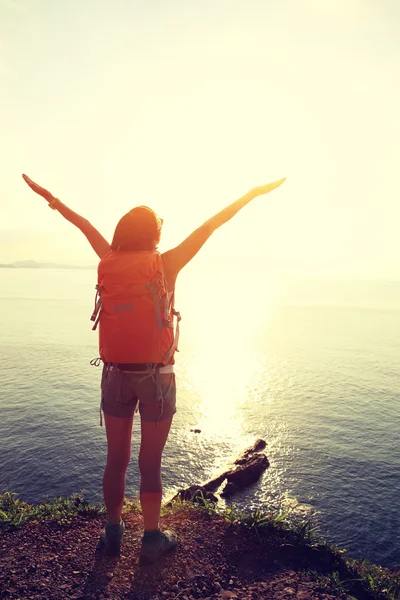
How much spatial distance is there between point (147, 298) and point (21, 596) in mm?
4441

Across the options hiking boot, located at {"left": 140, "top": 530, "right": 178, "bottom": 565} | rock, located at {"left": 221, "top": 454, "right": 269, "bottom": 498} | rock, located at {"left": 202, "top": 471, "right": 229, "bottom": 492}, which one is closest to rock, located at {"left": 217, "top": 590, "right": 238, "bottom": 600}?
hiking boot, located at {"left": 140, "top": 530, "right": 178, "bottom": 565}

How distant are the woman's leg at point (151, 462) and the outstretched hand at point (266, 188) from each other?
3.30 m

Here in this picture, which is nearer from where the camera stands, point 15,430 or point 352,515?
point 352,515

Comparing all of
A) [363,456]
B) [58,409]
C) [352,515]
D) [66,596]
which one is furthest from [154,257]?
[58,409]

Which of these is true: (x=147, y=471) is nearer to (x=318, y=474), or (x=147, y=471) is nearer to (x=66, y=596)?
(x=66, y=596)

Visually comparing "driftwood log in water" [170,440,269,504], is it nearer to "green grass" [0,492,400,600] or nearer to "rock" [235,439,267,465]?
"rock" [235,439,267,465]

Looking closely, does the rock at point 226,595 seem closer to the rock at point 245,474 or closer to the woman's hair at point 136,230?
the woman's hair at point 136,230

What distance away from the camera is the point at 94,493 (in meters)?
28.5

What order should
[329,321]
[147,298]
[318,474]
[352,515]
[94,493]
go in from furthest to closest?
[329,321], [318,474], [94,493], [352,515], [147,298]

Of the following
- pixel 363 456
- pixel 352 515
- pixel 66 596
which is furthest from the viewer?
pixel 363 456

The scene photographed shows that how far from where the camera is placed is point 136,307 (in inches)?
195

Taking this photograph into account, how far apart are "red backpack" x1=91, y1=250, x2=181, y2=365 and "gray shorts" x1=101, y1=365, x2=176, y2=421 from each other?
0.23 meters

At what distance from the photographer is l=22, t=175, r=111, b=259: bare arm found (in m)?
5.81

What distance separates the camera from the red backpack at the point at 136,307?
4.93 meters
